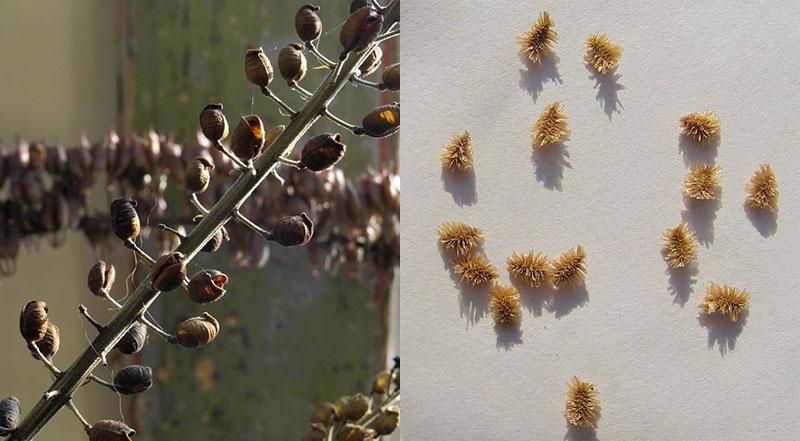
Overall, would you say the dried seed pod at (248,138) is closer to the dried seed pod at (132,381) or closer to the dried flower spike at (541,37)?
the dried seed pod at (132,381)

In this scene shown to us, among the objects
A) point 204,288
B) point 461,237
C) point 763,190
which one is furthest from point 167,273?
point 763,190

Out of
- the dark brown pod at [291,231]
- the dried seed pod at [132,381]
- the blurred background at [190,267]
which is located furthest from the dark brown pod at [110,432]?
the blurred background at [190,267]

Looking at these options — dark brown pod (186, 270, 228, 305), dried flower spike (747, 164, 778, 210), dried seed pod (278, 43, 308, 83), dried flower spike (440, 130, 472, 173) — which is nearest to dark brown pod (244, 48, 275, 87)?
dried seed pod (278, 43, 308, 83)

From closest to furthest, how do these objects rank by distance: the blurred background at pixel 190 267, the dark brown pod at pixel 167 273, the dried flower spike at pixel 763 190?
the dark brown pod at pixel 167 273 → the dried flower spike at pixel 763 190 → the blurred background at pixel 190 267

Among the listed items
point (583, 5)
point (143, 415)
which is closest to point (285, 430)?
point (143, 415)

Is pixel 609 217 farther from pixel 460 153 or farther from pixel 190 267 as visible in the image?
pixel 190 267

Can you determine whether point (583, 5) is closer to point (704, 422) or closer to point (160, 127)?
point (704, 422)

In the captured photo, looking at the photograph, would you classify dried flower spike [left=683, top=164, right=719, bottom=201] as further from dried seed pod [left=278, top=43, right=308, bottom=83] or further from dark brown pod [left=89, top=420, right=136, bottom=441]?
dark brown pod [left=89, top=420, right=136, bottom=441]
